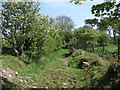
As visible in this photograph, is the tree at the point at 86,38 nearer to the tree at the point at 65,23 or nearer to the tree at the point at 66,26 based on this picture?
the tree at the point at 66,26

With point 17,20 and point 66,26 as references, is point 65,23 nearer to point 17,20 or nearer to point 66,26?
point 66,26

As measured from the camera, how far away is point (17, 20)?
12938 mm

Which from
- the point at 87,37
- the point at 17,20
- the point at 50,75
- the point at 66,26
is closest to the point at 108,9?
the point at 50,75

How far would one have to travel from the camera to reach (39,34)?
47.5 feet

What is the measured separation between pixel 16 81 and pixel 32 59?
193 inches

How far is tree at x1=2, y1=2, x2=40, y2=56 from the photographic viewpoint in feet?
43.1

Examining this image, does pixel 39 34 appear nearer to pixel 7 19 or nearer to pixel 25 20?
pixel 25 20

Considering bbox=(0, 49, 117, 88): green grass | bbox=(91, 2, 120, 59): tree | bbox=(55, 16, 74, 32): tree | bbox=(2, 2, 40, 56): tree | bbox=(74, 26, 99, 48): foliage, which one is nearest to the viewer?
bbox=(91, 2, 120, 59): tree

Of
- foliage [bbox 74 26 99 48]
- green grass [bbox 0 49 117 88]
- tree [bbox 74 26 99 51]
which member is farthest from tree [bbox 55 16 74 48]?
green grass [bbox 0 49 117 88]

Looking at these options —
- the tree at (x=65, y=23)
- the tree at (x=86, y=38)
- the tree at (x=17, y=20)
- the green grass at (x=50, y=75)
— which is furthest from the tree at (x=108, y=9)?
the tree at (x=65, y=23)

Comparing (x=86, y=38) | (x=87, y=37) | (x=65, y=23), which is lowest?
(x=86, y=38)

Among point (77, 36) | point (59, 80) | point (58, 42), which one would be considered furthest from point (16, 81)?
point (77, 36)

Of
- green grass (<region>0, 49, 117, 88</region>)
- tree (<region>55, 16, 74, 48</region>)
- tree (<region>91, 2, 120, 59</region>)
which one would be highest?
tree (<region>91, 2, 120, 59</region>)

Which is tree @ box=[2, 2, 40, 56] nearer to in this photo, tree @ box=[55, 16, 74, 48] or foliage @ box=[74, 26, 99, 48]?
foliage @ box=[74, 26, 99, 48]
